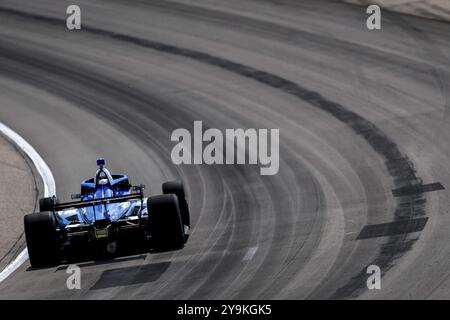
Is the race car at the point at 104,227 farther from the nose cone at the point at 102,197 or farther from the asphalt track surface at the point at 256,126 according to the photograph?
the asphalt track surface at the point at 256,126

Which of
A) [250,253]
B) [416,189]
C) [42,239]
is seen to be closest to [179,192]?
[250,253]

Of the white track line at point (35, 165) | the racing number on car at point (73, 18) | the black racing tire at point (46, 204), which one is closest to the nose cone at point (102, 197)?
the black racing tire at point (46, 204)

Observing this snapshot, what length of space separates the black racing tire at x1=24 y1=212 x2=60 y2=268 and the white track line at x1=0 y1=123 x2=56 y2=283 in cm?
92

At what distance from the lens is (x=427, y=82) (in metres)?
30.7

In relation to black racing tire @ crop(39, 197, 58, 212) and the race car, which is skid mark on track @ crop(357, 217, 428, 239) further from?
black racing tire @ crop(39, 197, 58, 212)

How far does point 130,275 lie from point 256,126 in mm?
9541

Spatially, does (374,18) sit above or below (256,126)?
above

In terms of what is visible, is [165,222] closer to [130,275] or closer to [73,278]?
[130,275]

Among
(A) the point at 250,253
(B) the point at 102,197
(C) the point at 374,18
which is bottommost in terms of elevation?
(A) the point at 250,253

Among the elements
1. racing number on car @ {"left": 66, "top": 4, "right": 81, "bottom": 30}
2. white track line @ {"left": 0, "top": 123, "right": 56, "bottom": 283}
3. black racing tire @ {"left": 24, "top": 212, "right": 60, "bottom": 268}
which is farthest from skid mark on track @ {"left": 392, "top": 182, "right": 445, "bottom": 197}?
racing number on car @ {"left": 66, "top": 4, "right": 81, "bottom": 30}

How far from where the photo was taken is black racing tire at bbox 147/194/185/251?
20.5 meters

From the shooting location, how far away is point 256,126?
2898cm
